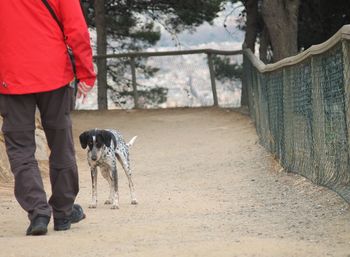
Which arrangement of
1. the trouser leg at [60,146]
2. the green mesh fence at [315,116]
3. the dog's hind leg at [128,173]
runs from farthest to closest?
1. the dog's hind leg at [128,173]
2. the green mesh fence at [315,116]
3. the trouser leg at [60,146]

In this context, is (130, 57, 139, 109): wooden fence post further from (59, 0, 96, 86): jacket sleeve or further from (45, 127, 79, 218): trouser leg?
(59, 0, 96, 86): jacket sleeve

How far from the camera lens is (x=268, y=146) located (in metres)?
13.6

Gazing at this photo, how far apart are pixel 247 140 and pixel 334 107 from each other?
7935 millimetres

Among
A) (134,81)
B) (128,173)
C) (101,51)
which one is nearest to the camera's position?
(128,173)

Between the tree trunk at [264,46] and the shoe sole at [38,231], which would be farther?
the tree trunk at [264,46]

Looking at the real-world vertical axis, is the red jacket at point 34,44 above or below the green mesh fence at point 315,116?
above

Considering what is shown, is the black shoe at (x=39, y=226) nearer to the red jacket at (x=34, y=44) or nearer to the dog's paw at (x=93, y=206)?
the red jacket at (x=34, y=44)

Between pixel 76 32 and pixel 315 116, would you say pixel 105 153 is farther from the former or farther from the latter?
pixel 76 32

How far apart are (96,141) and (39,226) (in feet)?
7.91

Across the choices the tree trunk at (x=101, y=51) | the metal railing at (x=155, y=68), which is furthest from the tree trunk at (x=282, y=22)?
the tree trunk at (x=101, y=51)

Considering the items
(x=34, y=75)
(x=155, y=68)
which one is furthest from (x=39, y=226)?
(x=155, y=68)

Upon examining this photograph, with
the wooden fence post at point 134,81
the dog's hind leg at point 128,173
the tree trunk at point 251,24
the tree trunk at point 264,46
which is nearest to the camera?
the dog's hind leg at point 128,173

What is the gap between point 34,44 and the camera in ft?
21.6

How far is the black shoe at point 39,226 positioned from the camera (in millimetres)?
6562
